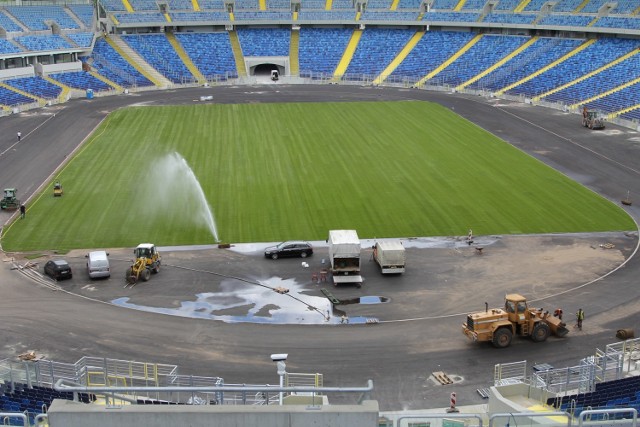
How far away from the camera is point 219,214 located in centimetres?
5659

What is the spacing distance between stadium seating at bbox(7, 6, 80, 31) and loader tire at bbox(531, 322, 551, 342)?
108150mm

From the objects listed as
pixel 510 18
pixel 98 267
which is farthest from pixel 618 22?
pixel 98 267

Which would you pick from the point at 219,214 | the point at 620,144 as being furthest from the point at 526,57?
the point at 219,214

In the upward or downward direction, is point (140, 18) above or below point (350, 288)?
above

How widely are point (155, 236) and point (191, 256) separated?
4712 mm

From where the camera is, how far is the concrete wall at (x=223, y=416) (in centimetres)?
1884

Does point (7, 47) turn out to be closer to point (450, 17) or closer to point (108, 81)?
point (108, 81)

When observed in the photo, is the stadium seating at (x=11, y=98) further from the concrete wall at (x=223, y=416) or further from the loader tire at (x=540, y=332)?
the concrete wall at (x=223, y=416)

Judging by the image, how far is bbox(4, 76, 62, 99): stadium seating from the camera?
107 metres

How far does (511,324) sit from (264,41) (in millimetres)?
106290

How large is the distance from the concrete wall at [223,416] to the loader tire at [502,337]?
18.6 meters

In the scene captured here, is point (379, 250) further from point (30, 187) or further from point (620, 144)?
point (620, 144)

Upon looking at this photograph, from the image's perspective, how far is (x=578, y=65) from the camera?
4208 inches

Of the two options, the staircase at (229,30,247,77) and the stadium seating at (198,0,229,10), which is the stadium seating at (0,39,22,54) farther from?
the stadium seating at (198,0,229,10)
